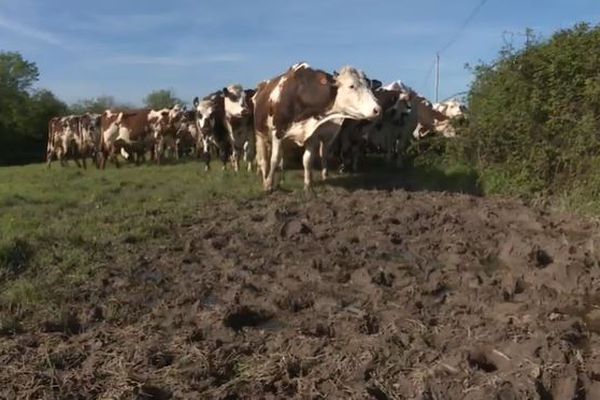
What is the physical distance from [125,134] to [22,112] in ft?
81.2

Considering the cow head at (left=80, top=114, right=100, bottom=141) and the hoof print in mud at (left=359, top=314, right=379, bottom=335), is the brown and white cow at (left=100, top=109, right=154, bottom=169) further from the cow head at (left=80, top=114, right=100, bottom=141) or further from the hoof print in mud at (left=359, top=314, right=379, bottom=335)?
the hoof print in mud at (left=359, top=314, right=379, bottom=335)

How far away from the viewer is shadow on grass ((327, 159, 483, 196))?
14102 millimetres

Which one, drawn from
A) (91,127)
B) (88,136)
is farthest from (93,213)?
(88,136)

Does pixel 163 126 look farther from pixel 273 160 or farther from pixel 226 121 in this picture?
pixel 273 160

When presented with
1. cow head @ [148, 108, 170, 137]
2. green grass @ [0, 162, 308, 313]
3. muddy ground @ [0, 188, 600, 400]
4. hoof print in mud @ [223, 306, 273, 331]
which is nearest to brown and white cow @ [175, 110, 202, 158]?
cow head @ [148, 108, 170, 137]

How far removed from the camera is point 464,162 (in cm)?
1524

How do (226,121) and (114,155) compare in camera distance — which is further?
(114,155)

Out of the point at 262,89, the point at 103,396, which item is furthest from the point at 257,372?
the point at 262,89

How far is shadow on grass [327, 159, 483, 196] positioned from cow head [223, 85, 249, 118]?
3.05m

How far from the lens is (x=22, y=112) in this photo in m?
46.3

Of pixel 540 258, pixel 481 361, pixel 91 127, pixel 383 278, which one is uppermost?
pixel 91 127

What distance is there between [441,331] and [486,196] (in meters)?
7.57

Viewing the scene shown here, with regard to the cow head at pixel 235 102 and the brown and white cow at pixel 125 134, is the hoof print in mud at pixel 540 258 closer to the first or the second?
the cow head at pixel 235 102

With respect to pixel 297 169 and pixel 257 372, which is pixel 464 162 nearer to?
pixel 297 169
